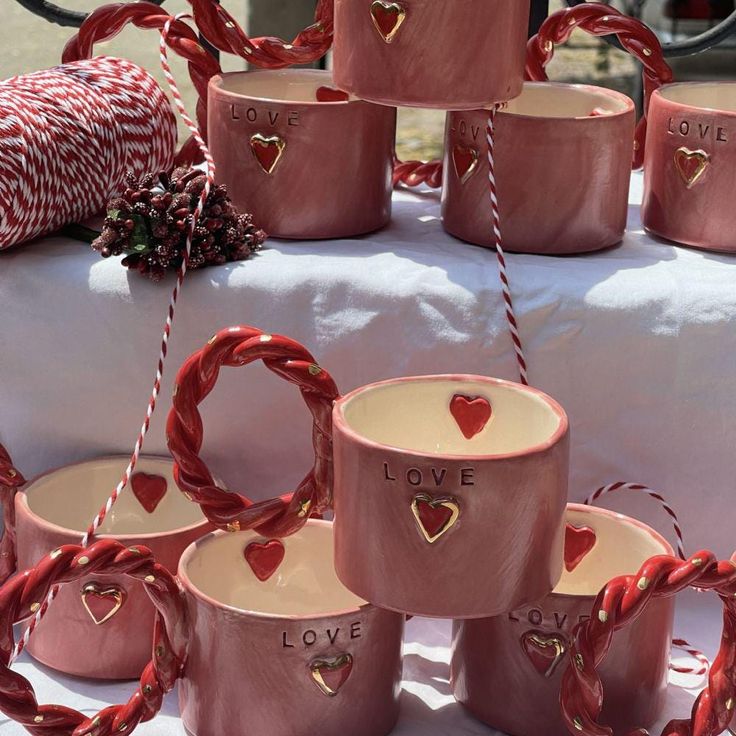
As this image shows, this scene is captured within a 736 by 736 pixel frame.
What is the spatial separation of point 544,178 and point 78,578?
0.36 meters

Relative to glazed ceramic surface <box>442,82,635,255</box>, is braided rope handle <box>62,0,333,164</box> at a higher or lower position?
higher

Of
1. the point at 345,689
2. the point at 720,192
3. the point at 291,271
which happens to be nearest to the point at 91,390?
the point at 291,271

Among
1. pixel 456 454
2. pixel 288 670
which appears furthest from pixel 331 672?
pixel 456 454

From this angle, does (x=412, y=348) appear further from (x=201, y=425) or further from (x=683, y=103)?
(x=683, y=103)

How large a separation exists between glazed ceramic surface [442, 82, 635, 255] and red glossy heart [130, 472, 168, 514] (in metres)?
0.25

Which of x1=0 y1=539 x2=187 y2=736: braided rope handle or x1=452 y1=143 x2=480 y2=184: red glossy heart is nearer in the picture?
x1=0 y1=539 x2=187 y2=736: braided rope handle

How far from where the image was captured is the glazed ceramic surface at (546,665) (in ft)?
2.15

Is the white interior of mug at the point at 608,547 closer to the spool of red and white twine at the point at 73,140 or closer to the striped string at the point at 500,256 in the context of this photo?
the striped string at the point at 500,256

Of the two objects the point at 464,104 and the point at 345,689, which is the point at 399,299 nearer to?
the point at 464,104

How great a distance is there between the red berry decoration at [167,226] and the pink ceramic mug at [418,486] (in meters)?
0.14

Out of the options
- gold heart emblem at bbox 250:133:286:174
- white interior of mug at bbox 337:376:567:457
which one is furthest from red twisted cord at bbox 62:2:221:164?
white interior of mug at bbox 337:376:567:457

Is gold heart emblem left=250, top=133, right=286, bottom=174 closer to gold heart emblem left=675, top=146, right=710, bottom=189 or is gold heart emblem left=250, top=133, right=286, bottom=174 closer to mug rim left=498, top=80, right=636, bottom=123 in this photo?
mug rim left=498, top=80, right=636, bottom=123

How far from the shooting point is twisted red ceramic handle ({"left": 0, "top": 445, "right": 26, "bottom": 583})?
2.57 feet

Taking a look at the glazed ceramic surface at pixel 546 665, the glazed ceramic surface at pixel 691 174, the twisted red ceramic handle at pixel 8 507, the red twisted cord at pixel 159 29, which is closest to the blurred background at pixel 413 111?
the red twisted cord at pixel 159 29
